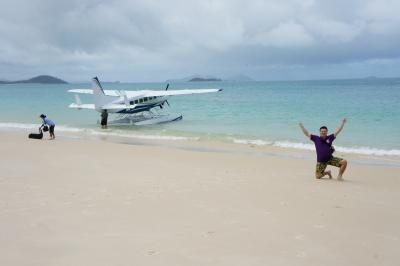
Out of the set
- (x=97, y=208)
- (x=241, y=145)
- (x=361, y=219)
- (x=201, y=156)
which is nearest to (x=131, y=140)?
(x=241, y=145)

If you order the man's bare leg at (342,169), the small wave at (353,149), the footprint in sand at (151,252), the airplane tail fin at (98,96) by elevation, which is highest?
the airplane tail fin at (98,96)

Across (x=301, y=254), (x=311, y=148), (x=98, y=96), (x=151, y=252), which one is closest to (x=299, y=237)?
(x=301, y=254)

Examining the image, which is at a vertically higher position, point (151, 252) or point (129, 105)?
point (129, 105)

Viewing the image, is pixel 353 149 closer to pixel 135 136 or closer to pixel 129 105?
pixel 135 136

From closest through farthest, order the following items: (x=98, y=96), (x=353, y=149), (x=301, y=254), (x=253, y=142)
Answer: (x=301, y=254) < (x=353, y=149) < (x=253, y=142) < (x=98, y=96)

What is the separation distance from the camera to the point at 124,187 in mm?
7457

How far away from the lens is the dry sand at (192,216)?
4.29 metres

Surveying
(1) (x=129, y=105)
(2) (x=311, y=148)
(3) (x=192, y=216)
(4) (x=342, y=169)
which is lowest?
(3) (x=192, y=216)

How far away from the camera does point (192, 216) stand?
18.5 feet

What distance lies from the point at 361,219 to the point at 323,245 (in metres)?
1.35

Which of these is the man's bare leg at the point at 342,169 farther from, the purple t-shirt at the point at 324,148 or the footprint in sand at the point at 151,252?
the footprint in sand at the point at 151,252

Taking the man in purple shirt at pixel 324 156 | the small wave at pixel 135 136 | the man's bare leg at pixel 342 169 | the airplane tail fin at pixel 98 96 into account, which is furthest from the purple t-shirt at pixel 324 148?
the airplane tail fin at pixel 98 96

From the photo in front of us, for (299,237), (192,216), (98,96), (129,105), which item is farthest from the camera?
(129,105)

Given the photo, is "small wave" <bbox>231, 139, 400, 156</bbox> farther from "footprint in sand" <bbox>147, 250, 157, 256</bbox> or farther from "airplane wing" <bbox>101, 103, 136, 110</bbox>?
"footprint in sand" <bbox>147, 250, 157, 256</bbox>
